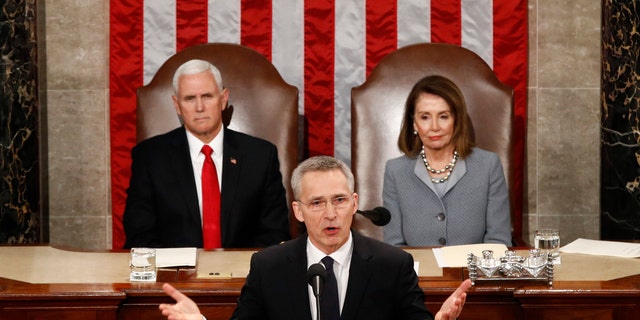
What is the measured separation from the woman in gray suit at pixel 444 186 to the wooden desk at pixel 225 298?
108 cm

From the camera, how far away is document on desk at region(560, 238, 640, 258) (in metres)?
4.52

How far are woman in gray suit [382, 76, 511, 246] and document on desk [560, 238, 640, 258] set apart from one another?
477 mm

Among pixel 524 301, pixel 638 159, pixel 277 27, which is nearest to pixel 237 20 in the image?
pixel 277 27

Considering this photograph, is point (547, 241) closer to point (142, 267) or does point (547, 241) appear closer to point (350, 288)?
point (350, 288)

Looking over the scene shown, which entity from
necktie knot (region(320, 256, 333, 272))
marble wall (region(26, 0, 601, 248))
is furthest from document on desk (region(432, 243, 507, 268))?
marble wall (region(26, 0, 601, 248))

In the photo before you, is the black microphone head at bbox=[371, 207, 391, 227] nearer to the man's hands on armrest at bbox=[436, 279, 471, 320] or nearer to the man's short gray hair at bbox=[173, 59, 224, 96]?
the man's hands on armrest at bbox=[436, 279, 471, 320]

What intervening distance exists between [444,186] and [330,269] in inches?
67.7

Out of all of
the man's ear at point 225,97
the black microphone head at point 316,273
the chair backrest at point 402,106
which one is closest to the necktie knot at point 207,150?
the man's ear at point 225,97

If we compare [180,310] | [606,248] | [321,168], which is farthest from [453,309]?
[606,248]

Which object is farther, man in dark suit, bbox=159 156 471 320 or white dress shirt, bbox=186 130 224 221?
white dress shirt, bbox=186 130 224 221

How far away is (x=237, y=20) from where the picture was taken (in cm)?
629

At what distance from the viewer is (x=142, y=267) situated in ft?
13.3

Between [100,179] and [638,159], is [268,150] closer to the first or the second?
[100,179]

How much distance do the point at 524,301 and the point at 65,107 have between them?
3436 mm
